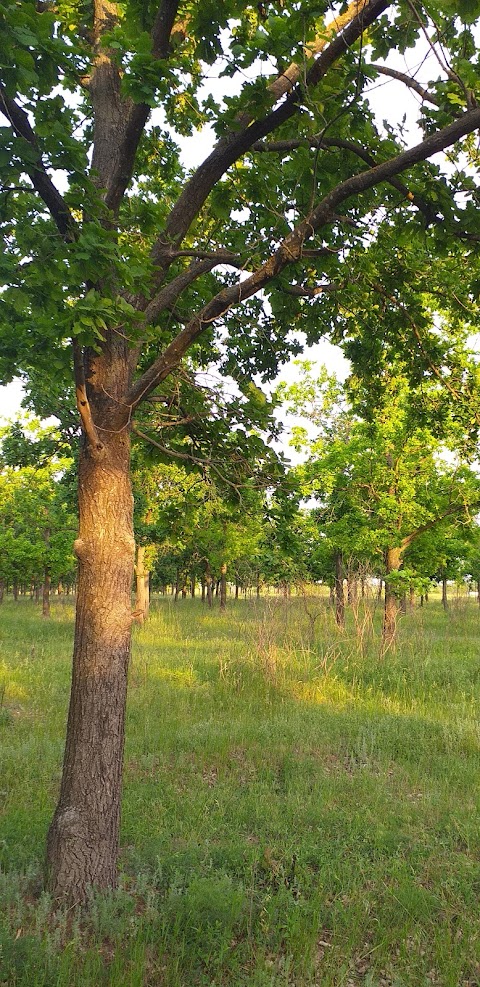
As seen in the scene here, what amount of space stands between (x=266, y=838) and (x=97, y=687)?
2245mm

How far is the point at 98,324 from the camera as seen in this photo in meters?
3.33

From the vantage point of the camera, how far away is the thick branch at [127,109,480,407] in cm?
330

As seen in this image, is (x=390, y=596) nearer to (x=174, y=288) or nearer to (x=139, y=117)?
(x=174, y=288)

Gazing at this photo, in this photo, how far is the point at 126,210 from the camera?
5.32 metres

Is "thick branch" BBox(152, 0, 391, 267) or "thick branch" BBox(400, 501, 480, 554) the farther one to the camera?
"thick branch" BBox(400, 501, 480, 554)

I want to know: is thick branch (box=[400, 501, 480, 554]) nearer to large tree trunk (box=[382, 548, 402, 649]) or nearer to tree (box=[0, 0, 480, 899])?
large tree trunk (box=[382, 548, 402, 649])

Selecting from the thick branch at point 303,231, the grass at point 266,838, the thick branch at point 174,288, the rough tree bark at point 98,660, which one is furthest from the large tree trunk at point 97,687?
the thick branch at point 174,288

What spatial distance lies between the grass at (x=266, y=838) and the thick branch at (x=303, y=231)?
3474 mm

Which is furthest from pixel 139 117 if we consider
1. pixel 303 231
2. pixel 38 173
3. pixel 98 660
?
pixel 98 660

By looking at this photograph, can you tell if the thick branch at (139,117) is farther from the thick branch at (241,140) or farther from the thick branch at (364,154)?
the thick branch at (364,154)

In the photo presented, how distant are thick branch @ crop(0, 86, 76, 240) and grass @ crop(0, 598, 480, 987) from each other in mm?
4257

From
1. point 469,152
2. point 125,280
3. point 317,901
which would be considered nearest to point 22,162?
point 125,280

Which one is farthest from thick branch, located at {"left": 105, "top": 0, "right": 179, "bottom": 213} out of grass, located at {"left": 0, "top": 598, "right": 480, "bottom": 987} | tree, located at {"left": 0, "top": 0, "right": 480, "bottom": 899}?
grass, located at {"left": 0, "top": 598, "right": 480, "bottom": 987}

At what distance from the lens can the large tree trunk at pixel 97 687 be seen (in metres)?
3.97
